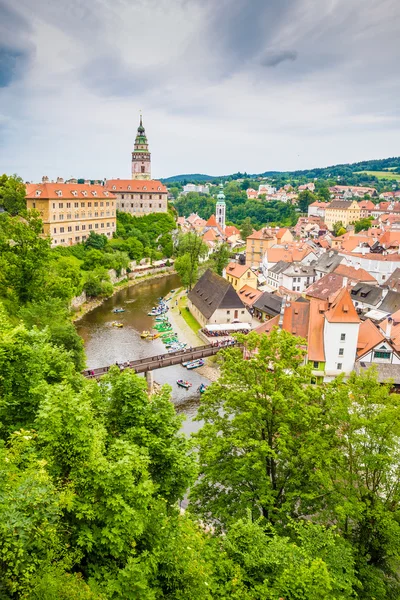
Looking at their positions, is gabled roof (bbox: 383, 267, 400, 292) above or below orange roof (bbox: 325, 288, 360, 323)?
below

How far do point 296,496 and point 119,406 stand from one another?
653 centimetres

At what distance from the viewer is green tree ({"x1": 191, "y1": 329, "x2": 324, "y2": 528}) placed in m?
12.8

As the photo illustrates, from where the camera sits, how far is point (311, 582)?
8.42 meters

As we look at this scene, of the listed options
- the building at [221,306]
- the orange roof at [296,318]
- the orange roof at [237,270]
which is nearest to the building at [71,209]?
the orange roof at [237,270]

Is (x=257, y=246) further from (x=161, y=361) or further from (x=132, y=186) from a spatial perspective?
(x=161, y=361)

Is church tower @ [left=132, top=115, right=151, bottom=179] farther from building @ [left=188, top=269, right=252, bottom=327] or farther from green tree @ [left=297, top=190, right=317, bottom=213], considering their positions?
building @ [left=188, top=269, right=252, bottom=327]

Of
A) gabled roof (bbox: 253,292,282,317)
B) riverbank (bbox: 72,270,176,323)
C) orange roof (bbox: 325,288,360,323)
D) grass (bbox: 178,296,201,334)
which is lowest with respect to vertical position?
grass (bbox: 178,296,201,334)

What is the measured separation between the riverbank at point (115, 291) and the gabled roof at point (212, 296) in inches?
473

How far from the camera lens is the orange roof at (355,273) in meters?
49.9

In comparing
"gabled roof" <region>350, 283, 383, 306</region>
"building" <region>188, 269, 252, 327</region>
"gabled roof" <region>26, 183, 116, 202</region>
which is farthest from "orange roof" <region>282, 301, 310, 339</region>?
"gabled roof" <region>26, 183, 116, 202</region>

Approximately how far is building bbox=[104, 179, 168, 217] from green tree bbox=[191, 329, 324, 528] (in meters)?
75.9

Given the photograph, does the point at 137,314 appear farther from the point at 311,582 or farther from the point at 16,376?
the point at 311,582

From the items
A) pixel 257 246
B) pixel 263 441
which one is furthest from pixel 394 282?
pixel 263 441

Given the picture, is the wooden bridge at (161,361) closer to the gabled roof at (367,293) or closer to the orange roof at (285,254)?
the gabled roof at (367,293)
